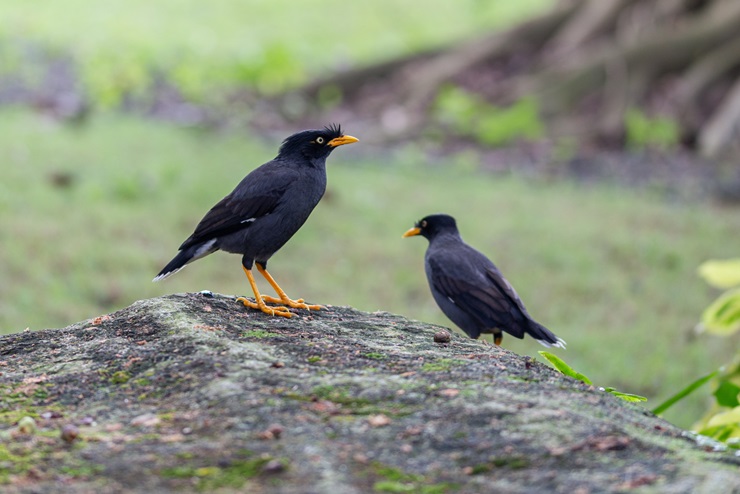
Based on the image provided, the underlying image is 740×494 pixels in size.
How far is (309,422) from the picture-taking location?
269 cm

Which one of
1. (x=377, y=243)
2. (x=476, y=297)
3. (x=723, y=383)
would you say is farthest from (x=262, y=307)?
(x=377, y=243)

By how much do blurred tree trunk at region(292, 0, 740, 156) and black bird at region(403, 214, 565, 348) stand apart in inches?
384

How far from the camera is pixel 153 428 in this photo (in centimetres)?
270

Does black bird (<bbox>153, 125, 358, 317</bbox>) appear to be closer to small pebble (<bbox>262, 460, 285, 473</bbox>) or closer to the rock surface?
the rock surface

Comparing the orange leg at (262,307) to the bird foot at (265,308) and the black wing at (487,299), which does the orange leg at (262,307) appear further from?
the black wing at (487,299)

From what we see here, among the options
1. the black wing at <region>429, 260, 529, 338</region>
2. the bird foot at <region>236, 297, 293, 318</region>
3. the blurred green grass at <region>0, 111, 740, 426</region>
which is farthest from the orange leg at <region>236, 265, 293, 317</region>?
the blurred green grass at <region>0, 111, 740, 426</region>

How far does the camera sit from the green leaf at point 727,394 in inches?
173

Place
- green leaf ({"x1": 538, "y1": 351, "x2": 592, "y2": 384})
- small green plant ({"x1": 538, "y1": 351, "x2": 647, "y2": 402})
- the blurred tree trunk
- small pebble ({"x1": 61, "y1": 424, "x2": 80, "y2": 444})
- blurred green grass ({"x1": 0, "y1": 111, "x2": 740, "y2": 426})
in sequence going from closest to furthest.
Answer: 1. small pebble ({"x1": 61, "y1": 424, "x2": 80, "y2": 444})
2. small green plant ({"x1": 538, "y1": 351, "x2": 647, "y2": 402})
3. green leaf ({"x1": 538, "y1": 351, "x2": 592, "y2": 384})
4. blurred green grass ({"x1": 0, "y1": 111, "x2": 740, "y2": 426})
5. the blurred tree trunk

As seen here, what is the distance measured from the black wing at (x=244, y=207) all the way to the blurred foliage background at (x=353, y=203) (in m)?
3.20

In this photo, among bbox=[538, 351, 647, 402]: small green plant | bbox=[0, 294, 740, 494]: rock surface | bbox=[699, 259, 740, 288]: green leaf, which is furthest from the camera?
bbox=[699, 259, 740, 288]: green leaf

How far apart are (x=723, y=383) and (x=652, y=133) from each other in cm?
1094

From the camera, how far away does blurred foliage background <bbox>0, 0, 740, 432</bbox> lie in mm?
8508

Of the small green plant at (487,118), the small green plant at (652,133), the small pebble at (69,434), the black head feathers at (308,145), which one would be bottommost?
the small pebble at (69,434)

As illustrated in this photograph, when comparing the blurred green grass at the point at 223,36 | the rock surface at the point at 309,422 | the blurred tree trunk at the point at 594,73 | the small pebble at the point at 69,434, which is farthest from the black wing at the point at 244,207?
the blurred green grass at the point at 223,36
